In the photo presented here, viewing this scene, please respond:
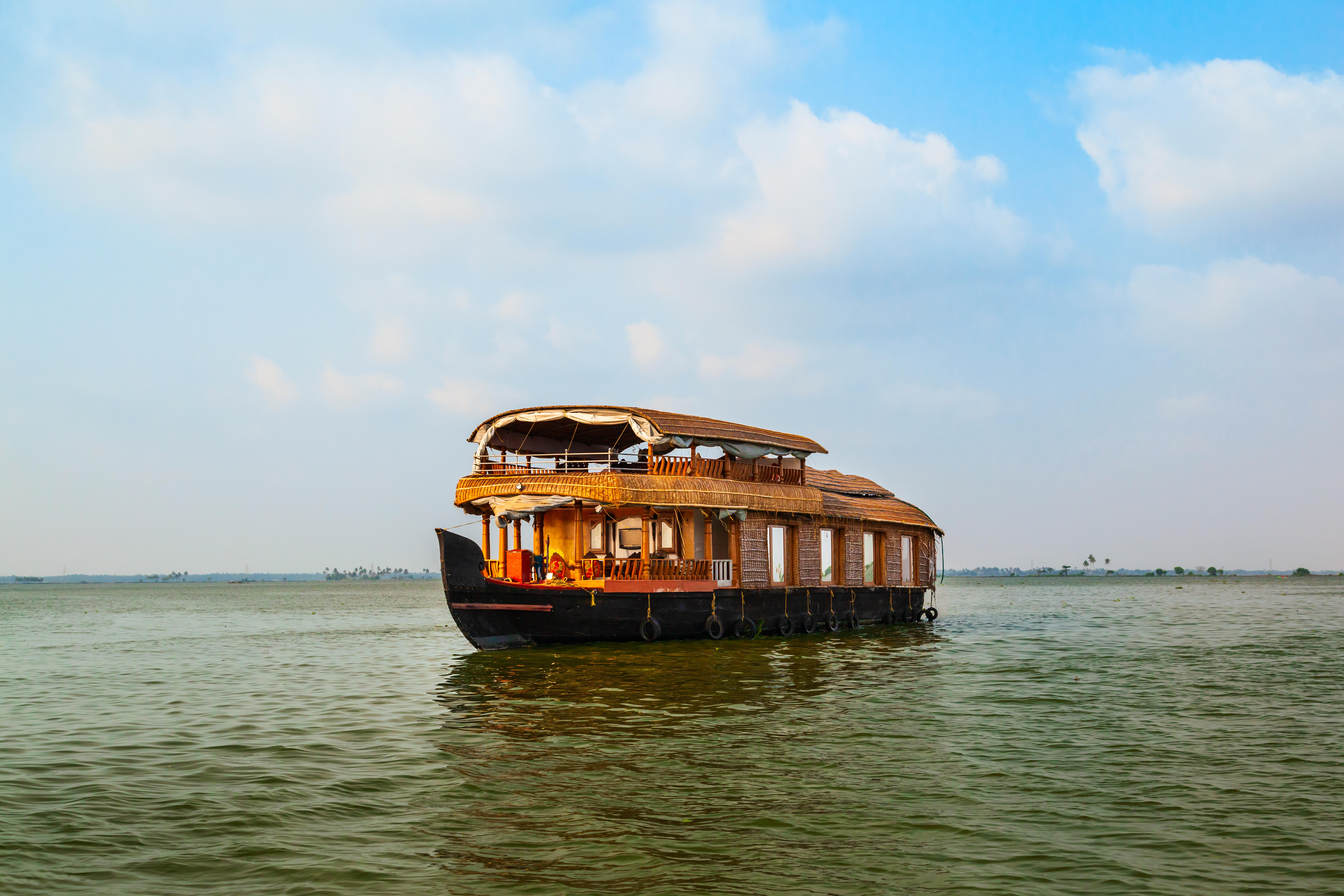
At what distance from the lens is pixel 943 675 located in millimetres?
17719

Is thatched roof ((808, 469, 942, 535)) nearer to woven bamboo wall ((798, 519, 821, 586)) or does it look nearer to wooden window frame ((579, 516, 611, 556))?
woven bamboo wall ((798, 519, 821, 586))

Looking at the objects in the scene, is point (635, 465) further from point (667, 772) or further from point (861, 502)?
point (667, 772)

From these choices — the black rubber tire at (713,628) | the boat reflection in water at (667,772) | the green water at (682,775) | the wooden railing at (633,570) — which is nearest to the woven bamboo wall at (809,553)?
the black rubber tire at (713,628)

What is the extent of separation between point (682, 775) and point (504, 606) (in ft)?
37.5

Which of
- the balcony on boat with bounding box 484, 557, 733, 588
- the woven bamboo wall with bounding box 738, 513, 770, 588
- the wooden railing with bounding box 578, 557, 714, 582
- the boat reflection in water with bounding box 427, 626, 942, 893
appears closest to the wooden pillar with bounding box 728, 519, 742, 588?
the woven bamboo wall with bounding box 738, 513, 770, 588

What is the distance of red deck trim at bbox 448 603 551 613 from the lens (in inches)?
787

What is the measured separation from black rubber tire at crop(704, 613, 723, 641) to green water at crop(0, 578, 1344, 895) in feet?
5.49

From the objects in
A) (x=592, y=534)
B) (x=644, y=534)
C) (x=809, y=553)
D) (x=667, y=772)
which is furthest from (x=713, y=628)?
(x=667, y=772)

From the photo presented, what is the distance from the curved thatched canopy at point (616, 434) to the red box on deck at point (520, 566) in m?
3.21

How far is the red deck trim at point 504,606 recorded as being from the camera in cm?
1998

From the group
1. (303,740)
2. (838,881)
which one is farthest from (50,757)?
(838,881)

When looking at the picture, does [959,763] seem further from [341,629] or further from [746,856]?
[341,629]

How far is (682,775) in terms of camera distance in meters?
9.24

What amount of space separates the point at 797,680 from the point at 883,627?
15569mm
